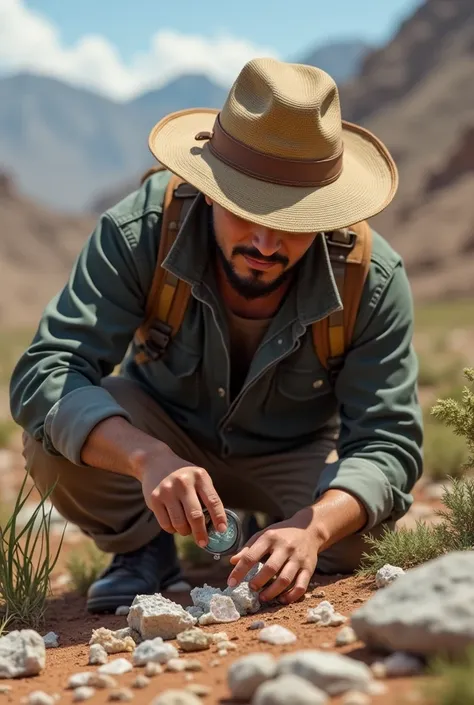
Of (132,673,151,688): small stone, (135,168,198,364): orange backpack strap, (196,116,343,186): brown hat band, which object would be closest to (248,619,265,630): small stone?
(132,673,151,688): small stone

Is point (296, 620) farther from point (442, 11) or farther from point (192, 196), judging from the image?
point (442, 11)

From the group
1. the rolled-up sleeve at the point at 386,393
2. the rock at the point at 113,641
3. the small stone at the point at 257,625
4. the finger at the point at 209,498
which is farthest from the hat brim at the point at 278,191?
A: the rock at the point at 113,641

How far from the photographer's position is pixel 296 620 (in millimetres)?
3109

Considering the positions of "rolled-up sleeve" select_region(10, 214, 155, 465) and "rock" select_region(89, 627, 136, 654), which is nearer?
"rock" select_region(89, 627, 136, 654)

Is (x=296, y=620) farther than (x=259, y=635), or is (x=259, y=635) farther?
(x=296, y=620)

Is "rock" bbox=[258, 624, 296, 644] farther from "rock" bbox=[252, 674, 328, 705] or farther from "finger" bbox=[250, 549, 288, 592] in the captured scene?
"rock" bbox=[252, 674, 328, 705]

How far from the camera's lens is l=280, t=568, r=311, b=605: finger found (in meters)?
3.32

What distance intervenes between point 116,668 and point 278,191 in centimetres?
163

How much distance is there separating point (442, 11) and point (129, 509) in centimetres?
8233

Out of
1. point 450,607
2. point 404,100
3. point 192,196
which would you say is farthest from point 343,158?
point 404,100

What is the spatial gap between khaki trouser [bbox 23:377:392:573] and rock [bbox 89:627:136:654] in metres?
0.81

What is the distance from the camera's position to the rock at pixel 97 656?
289 cm

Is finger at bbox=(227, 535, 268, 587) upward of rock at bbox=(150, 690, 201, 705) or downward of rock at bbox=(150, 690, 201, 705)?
upward

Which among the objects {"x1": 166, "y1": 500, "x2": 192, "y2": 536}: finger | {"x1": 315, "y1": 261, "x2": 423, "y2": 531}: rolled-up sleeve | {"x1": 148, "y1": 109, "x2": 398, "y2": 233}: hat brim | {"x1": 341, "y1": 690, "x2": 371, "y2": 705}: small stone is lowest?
{"x1": 341, "y1": 690, "x2": 371, "y2": 705}: small stone
